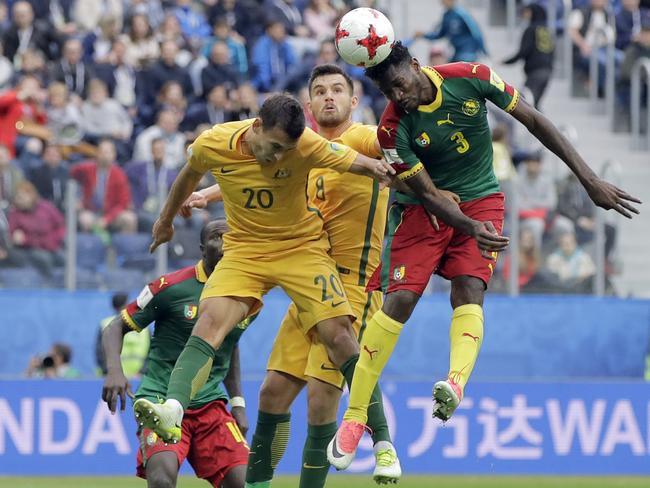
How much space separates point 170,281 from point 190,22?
38.4ft

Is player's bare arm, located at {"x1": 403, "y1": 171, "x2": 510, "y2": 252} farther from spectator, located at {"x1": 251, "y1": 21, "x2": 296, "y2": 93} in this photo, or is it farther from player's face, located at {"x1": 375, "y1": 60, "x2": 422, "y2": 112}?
spectator, located at {"x1": 251, "y1": 21, "x2": 296, "y2": 93}

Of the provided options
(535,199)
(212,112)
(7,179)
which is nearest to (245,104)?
(212,112)

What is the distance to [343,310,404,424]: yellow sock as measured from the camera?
1011 centimetres

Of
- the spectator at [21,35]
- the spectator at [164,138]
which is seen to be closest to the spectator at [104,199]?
the spectator at [164,138]

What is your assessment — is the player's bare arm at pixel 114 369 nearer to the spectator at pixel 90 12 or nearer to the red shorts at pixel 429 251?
the red shorts at pixel 429 251

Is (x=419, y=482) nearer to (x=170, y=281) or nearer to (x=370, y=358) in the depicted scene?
(x=170, y=281)

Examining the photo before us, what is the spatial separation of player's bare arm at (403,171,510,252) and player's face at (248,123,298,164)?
77 cm

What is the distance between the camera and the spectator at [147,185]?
667 inches

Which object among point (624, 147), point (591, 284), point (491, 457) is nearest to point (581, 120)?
point (624, 147)

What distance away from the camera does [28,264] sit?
16.9 metres

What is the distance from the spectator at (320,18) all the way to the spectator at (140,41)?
8.16 feet

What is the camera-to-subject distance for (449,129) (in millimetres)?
10078

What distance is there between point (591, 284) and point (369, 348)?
844cm

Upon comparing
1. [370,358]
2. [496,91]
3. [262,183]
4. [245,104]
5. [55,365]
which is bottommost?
→ [55,365]
